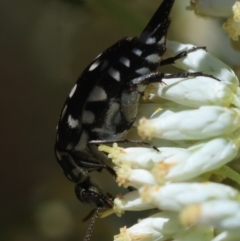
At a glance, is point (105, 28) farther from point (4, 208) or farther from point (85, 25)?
point (4, 208)

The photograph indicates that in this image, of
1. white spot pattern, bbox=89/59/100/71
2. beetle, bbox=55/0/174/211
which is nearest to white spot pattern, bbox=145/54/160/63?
beetle, bbox=55/0/174/211

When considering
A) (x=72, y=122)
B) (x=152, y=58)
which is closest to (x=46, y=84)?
(x=72, y=122)

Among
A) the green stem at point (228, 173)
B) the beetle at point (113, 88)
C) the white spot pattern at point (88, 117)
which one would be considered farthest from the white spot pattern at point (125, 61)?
the green stem at point (228, 173)

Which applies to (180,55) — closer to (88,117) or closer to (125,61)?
(125,61)

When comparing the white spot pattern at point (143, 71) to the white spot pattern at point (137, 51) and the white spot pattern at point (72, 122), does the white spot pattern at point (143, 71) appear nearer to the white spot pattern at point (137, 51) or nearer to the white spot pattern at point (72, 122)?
the white spot pattern at point (137, 51)

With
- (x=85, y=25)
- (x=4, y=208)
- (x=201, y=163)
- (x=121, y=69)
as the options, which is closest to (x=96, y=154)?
(x=121, y=69)

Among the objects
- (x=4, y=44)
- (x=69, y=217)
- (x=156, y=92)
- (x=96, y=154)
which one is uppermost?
(x=4, y=44)

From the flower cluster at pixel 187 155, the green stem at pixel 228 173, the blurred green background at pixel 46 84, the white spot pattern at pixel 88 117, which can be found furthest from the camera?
the blurred green background at pixel 46 84
